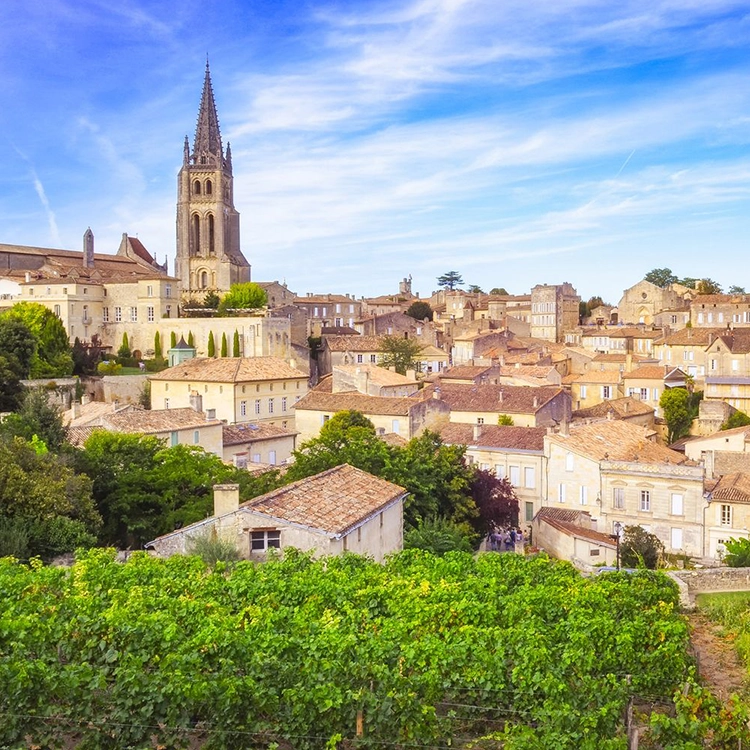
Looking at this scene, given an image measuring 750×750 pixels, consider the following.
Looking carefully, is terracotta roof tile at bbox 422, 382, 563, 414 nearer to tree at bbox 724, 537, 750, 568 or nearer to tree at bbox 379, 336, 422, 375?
tree at bbox 379, 336, 422, 375

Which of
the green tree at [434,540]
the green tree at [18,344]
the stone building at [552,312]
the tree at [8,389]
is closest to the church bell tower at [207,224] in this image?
the stone building at [552,312]

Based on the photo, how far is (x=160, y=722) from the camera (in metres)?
10.1

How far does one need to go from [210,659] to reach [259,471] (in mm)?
20549

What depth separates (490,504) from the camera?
104 ft

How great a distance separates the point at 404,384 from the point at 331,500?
33.8 meters

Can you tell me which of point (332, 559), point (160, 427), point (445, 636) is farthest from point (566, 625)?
point (160, 427)

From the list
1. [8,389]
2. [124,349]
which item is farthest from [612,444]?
[124,349]

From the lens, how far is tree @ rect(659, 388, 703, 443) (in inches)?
2076

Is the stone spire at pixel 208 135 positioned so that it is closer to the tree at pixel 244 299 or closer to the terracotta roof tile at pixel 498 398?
the tree at pixel 244 299

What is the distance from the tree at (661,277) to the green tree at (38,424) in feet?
356

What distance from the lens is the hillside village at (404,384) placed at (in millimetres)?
32156

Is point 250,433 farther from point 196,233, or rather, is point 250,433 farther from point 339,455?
point 196,233

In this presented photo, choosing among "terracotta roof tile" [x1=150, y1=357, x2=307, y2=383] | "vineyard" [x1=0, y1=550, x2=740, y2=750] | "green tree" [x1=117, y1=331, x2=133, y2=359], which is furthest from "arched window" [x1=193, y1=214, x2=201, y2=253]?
"vineyard" [x1=0, y1=550, x2=740, y2=750]

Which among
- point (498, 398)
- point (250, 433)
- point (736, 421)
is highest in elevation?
point (498, 398)
